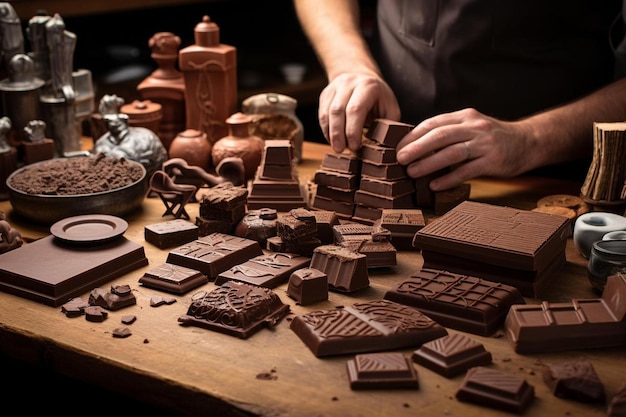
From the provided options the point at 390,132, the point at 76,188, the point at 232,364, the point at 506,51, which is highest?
the point at 506,51

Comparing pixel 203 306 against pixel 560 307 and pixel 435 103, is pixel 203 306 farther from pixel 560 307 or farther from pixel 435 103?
pixel 435 103

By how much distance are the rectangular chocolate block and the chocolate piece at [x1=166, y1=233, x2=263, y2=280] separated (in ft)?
1.50

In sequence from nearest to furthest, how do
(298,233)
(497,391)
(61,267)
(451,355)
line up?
(497,391) < (451,355) < (61,267) < (298,233)

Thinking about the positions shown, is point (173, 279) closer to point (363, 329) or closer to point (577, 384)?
point (363, 329)

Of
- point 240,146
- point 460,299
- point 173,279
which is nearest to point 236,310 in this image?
point 173,279

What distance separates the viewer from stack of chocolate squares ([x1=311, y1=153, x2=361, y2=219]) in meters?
2.57

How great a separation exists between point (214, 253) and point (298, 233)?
0.75ft

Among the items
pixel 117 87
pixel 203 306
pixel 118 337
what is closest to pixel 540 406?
pixel 203 306

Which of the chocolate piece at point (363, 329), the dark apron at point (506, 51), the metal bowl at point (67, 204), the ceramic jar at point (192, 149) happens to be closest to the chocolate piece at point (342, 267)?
the chocolate piece at point (363, 329)

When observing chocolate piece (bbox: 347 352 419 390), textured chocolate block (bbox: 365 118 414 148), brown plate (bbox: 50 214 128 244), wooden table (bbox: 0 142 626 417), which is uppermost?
textured chocolate block (bbox: 365 118 414 148)

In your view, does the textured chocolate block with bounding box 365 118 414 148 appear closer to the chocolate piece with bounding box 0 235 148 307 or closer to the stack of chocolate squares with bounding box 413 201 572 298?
the stack of chocolate squares with bounding box 413 201 572 298

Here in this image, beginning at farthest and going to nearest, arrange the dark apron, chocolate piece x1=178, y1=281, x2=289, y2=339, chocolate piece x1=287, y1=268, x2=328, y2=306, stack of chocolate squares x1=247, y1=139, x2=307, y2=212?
the dark apron, stack of chocolate squares x1=247, y1=139, x2=307, y2=212, chocolate piece x1=287, y1=268, x2=328, y2=306, chocolate piece x1=178, y1=281, x2=289, y2=339

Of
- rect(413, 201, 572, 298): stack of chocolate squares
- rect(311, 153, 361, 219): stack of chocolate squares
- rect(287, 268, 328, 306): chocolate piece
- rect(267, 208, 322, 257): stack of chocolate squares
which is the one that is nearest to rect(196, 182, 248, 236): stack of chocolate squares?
rect(267, 208, 322, 257): stack of chocolate squares

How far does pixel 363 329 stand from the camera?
183 centimetres
